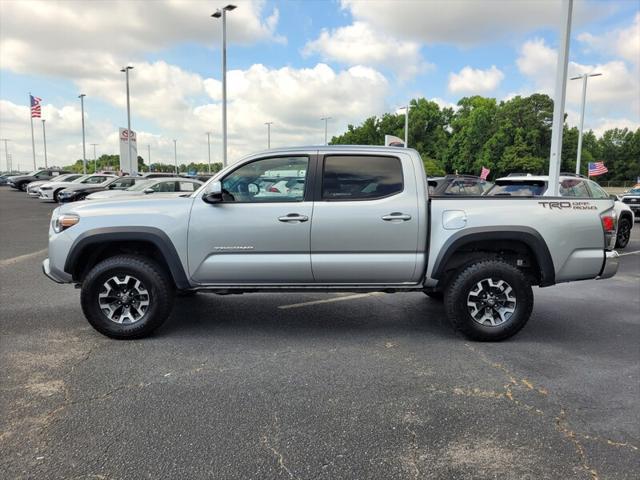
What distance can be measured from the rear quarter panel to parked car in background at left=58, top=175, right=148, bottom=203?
1687 cm

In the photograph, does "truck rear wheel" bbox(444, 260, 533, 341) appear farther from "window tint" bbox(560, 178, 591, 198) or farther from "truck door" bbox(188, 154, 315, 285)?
"window tint" bbox(560, 178, 591, 198)

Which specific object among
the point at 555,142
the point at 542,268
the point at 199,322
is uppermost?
the point at 555,142

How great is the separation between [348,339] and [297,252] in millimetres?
1033

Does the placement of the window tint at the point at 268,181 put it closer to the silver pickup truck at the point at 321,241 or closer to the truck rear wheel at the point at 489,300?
the silver pickup truck at the point at 321,241

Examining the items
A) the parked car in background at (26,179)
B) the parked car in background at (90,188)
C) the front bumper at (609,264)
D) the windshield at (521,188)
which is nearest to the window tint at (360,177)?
the front bumper at (609,264)

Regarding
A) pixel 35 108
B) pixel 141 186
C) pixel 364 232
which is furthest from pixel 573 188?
pixel 35 108

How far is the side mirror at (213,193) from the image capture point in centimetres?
462

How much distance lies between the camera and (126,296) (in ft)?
15.9

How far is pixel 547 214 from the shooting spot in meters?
4.82

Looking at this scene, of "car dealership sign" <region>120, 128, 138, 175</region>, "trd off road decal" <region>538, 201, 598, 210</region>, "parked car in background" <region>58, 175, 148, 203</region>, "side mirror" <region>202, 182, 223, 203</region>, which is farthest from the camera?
"car dealership sign" <region>120, 128, 138, 175</region>

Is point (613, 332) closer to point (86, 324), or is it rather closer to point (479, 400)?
point (479, 400)

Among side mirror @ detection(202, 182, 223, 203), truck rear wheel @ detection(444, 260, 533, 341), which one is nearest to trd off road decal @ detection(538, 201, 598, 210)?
truck rear wheel @ detection(444, 260, 533, 341)

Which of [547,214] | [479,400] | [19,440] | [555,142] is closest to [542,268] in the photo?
[547,214]

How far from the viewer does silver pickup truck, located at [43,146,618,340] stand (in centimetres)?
475
